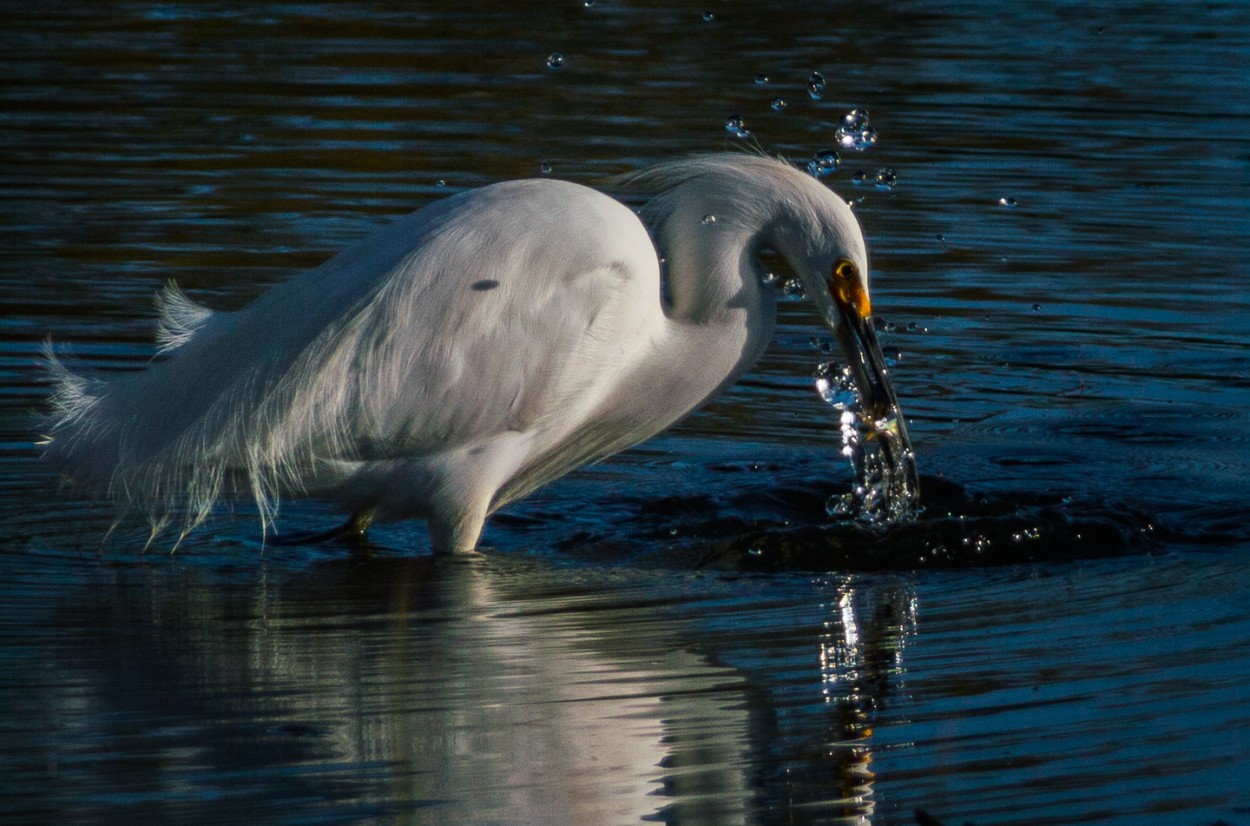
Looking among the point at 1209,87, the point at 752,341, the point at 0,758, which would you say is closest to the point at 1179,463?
the point at 752,341

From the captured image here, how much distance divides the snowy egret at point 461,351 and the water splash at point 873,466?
0.05 metres

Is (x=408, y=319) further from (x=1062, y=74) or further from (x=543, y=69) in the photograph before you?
(x=1062, y=74)

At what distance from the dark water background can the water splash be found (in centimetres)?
17

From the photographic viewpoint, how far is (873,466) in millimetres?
5809

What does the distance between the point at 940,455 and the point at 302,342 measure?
228 centimetres

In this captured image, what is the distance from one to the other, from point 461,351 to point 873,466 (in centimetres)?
136

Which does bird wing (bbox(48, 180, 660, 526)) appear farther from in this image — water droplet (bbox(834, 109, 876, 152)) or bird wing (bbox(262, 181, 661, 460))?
water droplet (bbox(834, 109, 876, 152))

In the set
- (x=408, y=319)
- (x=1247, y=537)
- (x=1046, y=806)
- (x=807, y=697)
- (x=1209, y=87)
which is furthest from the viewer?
(x=1209, y=87)

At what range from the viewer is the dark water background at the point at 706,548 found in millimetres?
3672

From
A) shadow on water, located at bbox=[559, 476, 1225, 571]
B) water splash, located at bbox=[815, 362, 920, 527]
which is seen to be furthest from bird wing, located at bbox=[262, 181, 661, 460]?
water splash, located at bbox=[815, 362, 920, 527]

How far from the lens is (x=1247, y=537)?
5.49m

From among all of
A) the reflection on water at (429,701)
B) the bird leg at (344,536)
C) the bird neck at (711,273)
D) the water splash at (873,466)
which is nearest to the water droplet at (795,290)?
the bird neck at (711,273)

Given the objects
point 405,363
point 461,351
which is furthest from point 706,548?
point 405,363

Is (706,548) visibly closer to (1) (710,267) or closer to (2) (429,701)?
(1) (710,267)
